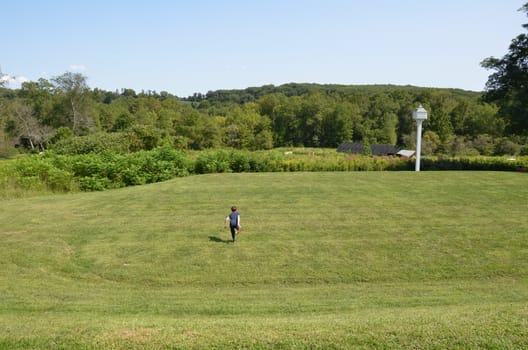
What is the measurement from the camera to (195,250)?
1177cm

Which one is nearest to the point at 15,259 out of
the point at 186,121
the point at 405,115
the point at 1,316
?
the point at 1,316

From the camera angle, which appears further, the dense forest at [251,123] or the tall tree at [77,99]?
the tall tree at [77,99]

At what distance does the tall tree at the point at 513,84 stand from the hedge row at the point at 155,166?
147 inches

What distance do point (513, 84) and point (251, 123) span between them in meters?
60.7

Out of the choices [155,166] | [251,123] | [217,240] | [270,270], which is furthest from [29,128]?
[270,270]

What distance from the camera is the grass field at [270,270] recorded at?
216 inches

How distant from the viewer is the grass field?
549 centimetres

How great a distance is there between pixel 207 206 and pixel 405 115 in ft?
241

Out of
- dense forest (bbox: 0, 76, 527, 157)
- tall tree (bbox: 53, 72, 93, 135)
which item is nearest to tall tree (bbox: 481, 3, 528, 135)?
dense forest (bbox: 0, 76, 527, 157)

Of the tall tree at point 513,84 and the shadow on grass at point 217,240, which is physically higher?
the tall tree at point 513,84

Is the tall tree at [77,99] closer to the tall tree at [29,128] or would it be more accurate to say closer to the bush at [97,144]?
the tall tree at [29,128]

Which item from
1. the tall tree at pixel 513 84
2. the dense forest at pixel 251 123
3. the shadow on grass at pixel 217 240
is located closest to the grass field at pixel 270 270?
the shadow on grass at pixel 217 240

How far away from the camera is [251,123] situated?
3346 inches

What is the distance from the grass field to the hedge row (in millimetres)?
3284
